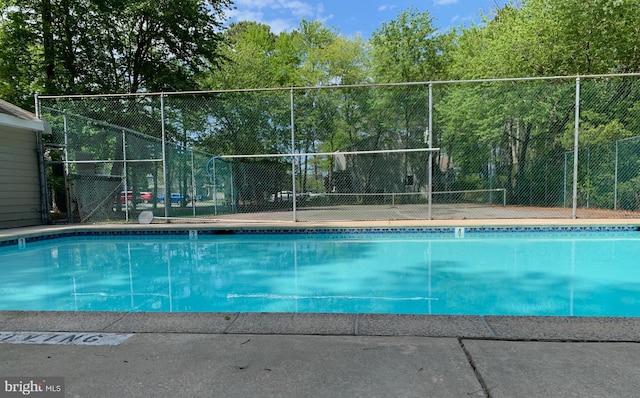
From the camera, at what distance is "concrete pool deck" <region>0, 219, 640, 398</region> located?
1636mm

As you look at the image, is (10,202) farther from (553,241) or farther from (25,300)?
(553,241)

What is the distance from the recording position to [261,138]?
1174cm

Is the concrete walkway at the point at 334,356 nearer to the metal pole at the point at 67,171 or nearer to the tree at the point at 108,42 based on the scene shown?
the metal pole at the point at 67,171

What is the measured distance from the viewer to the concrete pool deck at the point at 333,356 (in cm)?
164

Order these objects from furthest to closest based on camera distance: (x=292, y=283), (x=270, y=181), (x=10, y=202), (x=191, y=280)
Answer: (x=270, y=181) → (x=10, y=202) → (x=191, y=280) → (x=292, y=283)

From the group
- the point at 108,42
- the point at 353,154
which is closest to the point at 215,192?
the point at 353,154

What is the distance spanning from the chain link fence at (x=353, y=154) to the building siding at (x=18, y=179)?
0.49 meters

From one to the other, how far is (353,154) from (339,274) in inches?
240

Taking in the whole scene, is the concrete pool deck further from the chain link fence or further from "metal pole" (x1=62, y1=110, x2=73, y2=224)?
"metal pole" (x1=62, y1=110, x2=73, y2=224)

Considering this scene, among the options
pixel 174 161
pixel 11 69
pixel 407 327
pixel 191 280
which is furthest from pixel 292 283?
pixel 11 69

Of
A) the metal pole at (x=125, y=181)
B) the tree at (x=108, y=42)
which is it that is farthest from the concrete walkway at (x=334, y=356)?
the tree at (x=108, y=42)

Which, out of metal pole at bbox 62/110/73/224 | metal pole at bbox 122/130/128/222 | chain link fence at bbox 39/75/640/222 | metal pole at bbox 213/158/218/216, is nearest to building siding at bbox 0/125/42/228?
chain link fence at bbox 39/75/640/222

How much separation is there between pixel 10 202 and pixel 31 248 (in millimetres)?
2072

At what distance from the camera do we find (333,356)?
192 centimetres
